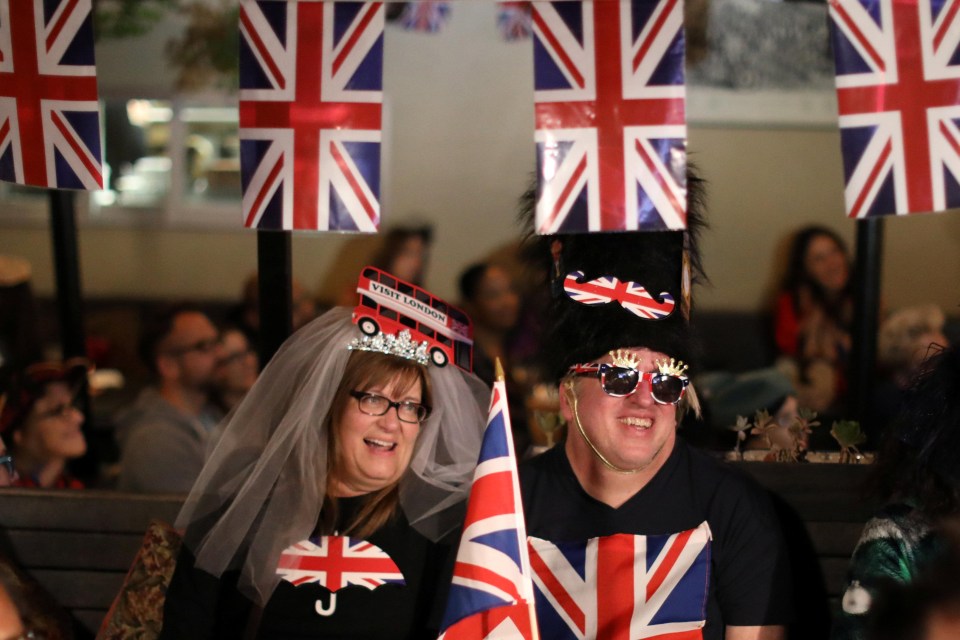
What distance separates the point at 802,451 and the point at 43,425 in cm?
256

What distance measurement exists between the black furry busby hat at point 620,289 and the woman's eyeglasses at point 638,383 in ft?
0.26

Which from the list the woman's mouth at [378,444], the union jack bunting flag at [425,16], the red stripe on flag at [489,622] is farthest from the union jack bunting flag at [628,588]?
the union jack bunting flag at [425,16]

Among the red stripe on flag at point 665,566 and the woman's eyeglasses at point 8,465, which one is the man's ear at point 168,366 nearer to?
the woman's eyeglasses at point 8,465

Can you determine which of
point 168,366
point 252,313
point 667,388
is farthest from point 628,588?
point 252,313

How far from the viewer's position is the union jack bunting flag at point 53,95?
136 inches

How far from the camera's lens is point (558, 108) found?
3.22m

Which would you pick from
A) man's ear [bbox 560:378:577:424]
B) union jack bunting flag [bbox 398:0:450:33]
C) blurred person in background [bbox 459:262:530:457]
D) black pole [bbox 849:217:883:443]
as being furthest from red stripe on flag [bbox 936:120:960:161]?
union jack bunting flag [bbox 398:0:450:33]

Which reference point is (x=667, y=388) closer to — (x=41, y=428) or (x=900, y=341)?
(x=41, y=428)

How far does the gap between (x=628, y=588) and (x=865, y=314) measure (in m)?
1.74

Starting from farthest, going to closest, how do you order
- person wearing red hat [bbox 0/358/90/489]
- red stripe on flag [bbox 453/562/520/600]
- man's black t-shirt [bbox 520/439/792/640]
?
person wearing red hat [bbox 0/358/90/489] < man's black t-shirt [bbox 520/439/792/640] < red stripe on flag [bbox 453/562/520/600]

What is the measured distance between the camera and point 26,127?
348cm

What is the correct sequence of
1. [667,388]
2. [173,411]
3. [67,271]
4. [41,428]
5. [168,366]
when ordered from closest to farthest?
1. [667,388]
2. [41,428]
3. [173,411]
4. [67,271]
5. [168,366]

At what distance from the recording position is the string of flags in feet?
10.3

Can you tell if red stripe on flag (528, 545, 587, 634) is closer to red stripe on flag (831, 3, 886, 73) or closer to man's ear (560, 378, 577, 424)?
man's ear (560, 378, 577, 424)
